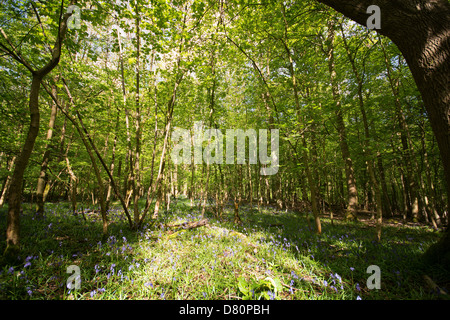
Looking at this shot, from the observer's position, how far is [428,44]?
2.11 metres

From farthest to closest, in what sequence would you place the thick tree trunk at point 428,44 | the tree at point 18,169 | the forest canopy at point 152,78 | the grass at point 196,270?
the forest canopy at point 152,78
the tree at point 18,169
the grass at point 196,270
the thick tree trunk at point 428,44

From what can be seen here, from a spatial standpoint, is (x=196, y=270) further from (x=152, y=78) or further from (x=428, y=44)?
(x=152, y=78)

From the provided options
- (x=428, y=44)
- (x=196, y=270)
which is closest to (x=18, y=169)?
(x=196, y=270)

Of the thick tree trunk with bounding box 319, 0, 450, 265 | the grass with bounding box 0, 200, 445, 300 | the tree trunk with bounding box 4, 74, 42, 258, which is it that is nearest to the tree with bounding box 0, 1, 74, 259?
the tree trunk with bounding box 4, 74, 42, 258

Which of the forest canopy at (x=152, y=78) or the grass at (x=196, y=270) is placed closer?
the grass at (x=196, y=270)

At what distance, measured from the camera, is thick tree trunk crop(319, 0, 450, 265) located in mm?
2045

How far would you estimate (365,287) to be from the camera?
8.32 ft

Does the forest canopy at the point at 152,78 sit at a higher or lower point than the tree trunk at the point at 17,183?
higher

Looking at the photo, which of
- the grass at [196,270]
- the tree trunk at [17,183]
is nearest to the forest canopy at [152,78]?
the tree trunk at [17,183]

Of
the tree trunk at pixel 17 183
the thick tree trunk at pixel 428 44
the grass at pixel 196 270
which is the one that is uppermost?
the thick tree trunk at pixel 428 44

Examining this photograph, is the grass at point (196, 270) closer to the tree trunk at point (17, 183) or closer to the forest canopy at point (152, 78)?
the tree trunk at point (17, 183)

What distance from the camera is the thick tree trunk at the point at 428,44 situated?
2.04m

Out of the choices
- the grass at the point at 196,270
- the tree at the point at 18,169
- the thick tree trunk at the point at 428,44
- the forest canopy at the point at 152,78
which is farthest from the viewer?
the forest canopy at the point at 152,78

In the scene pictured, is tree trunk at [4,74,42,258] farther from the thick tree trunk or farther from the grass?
the thick tree trunk
